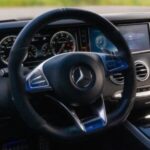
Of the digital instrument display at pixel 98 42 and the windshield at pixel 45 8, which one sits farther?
the windshield at pixel 45 8

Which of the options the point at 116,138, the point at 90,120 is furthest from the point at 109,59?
the point at 116,138

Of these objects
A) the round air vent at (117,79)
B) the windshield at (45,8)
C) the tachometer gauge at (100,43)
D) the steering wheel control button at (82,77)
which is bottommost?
the round air vent at (117,79)

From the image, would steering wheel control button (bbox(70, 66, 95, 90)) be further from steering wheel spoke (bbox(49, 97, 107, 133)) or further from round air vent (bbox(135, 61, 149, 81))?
round air vent (bbox(135, 61, 149, 81))

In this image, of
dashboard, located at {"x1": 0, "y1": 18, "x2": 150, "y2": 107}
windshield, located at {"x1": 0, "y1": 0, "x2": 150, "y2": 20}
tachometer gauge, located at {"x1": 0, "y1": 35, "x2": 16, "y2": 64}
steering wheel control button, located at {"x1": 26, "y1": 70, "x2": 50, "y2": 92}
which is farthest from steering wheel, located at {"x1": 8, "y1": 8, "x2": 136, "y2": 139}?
windshield, located at {"x1": 0, "y1": 0, "x2": 150, "y2": 20}

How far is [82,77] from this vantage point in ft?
7.60

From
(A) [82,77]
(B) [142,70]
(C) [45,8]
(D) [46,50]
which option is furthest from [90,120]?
(C) [45,8]

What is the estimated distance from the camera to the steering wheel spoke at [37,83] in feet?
7.42

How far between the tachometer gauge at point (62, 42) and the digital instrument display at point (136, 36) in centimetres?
34

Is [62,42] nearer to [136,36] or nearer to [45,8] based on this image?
[136,36]

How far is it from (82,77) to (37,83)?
20 cm

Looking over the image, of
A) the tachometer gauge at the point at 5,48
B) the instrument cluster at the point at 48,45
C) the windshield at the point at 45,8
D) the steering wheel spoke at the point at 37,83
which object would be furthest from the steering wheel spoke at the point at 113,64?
→ the windshield at the point at 45,8

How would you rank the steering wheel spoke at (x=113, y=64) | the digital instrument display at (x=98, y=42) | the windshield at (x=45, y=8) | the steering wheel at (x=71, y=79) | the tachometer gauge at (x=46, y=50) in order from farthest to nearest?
1. the windshield at (x=45, y=8)
2. the digital instrument display at (x=98, y=42)
3. the tachometer gauge at (x=46, y=50)
4. the steering wheel spoke at (x=113, y=64)
5. the steering wheel at (x=71, y=79)

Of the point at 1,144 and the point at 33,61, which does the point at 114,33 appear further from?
the point at 1,144

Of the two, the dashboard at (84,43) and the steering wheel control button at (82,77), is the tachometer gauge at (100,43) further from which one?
the steering wheel control button at (82,77)
